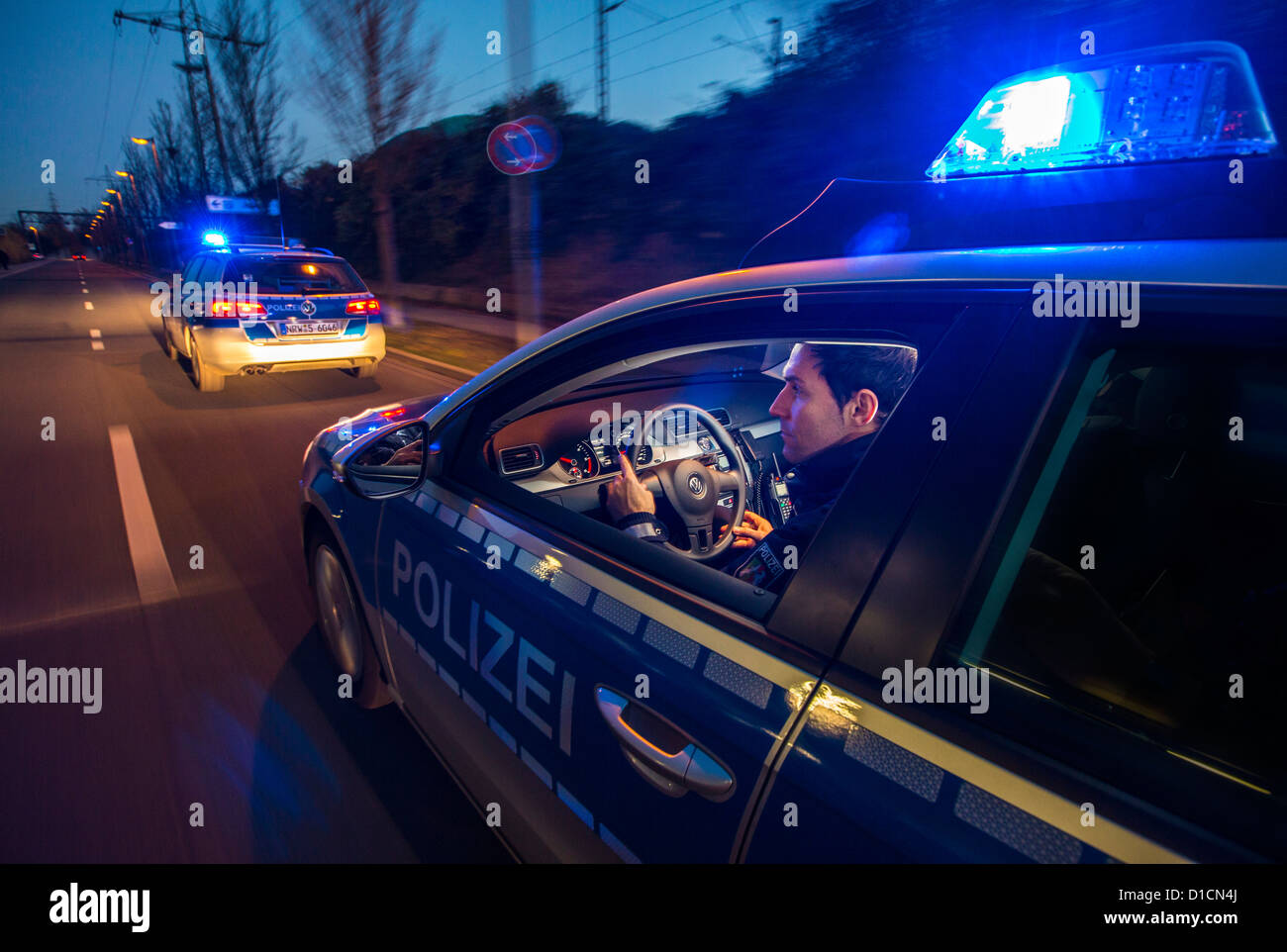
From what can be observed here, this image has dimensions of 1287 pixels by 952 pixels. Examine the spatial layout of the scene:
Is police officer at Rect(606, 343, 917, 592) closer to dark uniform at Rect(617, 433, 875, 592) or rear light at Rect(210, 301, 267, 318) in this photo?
dark uniform at Rect(617, 433, 875, 592)

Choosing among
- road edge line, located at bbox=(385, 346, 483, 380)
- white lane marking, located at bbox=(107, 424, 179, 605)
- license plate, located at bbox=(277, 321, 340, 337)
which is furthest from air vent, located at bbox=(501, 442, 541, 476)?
license plate, located at bbox=(277, 321, 340, 337)

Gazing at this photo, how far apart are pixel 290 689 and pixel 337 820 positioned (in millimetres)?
794

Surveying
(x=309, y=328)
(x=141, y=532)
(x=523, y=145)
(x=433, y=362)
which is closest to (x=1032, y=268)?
(x=141, y=532)

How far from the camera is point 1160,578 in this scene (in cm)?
119

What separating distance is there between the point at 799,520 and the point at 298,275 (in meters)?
8.16

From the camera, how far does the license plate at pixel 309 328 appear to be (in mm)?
7875

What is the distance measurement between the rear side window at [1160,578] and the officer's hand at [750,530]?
1.19 meters

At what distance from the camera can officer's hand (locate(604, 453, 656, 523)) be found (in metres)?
2.28

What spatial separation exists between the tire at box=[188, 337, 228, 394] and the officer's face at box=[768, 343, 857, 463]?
7879mm

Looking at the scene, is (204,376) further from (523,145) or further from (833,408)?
(833,408)

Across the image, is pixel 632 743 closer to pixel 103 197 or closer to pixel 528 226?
pixel 528 226

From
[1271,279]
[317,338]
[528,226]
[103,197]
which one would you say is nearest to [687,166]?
[528,226]

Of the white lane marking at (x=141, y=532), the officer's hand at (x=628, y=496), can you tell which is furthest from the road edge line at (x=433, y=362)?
the officer's hand at (x=628, y=496)

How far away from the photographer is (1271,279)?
2.84 ft
